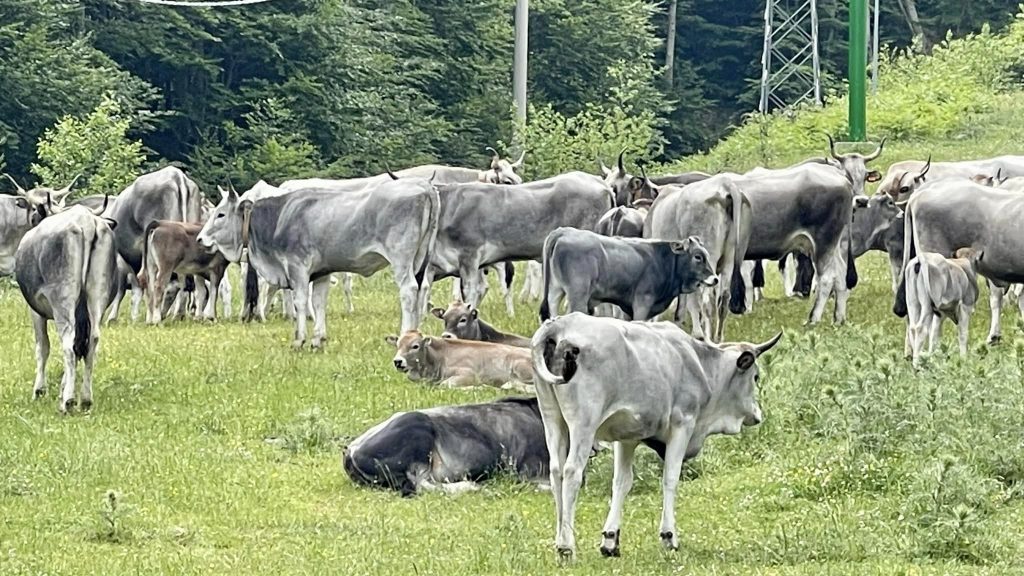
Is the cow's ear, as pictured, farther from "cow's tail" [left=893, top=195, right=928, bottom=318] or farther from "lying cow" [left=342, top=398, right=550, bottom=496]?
"cow's tail" [left=893, top=195, right=928, bottom=318]

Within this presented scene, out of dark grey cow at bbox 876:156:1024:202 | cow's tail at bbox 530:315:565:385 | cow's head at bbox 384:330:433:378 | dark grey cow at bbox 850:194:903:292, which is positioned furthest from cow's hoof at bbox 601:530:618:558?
dark grey cow at bbox 876:156:1024:202

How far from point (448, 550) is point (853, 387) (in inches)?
163

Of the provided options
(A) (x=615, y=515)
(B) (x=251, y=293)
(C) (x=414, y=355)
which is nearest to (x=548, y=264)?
(C) (x=414, y=355)

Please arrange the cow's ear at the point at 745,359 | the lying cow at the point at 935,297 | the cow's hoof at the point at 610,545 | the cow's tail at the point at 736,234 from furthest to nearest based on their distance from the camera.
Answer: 1. the cow's tail at the point at 736,234
2. the lying cow at the point at 935,297
3. the cow's ear at the point at 745,359
4. the cow's hoof at the point at 610,545

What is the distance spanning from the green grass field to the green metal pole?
498 inches

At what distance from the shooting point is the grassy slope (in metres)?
11.4

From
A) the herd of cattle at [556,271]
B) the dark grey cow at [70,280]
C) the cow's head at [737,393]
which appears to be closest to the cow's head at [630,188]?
the herd of cattle at [556,271]

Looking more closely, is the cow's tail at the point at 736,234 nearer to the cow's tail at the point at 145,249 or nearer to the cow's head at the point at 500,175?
the cow's head at the point at 500,175

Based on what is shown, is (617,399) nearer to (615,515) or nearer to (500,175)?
(615,515)

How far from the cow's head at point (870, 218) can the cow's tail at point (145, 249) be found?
887cm

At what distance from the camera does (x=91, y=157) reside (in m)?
40.4

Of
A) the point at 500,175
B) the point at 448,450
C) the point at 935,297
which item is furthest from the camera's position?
the point at 500,175

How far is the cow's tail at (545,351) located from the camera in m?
11.0

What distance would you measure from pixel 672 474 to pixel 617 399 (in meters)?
0.64
